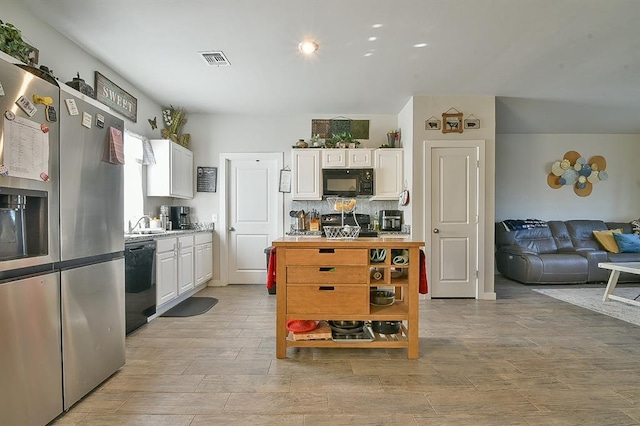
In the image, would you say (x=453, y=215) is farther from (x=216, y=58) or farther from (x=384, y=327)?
(x=216, y=58)

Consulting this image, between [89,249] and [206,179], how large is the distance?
126 inches

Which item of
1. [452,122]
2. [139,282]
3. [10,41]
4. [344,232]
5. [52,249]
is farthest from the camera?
[452,122]

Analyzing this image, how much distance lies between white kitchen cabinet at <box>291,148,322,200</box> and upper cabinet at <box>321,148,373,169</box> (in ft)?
0.50

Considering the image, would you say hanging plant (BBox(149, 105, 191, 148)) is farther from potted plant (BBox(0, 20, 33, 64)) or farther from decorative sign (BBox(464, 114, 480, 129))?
decorative sign (BBox(464, 114, 480, 129))

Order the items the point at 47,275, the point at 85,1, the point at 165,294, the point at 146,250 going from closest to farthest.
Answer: the point at 47,275
the point at 85,1
the point at 146,250
the point at 165,294

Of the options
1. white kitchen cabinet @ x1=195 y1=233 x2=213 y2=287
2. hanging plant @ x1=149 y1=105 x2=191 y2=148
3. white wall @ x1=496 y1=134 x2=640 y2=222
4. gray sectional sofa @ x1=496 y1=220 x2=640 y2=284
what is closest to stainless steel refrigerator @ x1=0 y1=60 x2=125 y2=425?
white kitchen cabinet @ x1=195 y1=233 x2=213 y2=287

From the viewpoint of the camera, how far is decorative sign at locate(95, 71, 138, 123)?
325 centimetres

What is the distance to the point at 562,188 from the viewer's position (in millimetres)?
6074

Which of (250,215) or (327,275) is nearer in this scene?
(327,275)

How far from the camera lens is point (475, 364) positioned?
234 centimetres

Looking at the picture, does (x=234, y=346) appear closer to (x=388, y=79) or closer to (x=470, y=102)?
(x=388, y=79)

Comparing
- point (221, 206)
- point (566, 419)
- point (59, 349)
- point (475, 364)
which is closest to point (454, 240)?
point (475, 364)

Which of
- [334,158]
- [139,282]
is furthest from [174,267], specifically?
[334,158]

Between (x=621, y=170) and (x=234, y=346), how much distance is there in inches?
306
